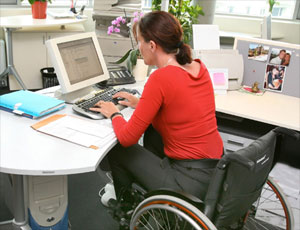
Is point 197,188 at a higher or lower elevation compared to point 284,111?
lower

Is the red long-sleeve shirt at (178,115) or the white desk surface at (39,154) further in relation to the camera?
the red long-sleeve shirt at (178,115)

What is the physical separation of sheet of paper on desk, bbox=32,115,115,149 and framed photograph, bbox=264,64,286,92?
1398 millimetres

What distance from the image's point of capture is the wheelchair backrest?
1.29 m

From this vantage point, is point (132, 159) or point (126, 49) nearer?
point (132, 159)

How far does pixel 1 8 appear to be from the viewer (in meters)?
4.14

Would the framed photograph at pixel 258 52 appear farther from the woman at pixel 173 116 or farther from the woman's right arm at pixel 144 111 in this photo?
the woman's right arm at pixel 144 111

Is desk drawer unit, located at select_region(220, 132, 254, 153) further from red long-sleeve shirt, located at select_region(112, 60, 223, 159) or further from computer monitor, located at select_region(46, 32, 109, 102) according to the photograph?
computer monitor, located at select_region(46, 32, 109, 102)

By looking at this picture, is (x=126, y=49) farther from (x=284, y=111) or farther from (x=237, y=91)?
(x=284, y=111)

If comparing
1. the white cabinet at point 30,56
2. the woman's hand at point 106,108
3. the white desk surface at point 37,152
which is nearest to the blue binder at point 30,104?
the white desk surface at point 37,152

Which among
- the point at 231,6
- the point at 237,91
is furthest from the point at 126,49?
the point at 231,6

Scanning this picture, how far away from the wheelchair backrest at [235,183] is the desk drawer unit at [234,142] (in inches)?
29.8

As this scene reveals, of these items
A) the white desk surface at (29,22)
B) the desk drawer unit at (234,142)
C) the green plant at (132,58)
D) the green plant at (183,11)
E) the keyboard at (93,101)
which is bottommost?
the desk drawer unit at (234,142)

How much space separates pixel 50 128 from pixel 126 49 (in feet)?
4.41

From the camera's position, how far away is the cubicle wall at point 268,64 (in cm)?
240
